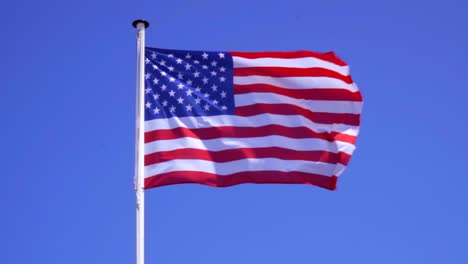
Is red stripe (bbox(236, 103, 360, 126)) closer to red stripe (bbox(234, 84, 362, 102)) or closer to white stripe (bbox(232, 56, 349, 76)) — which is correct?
red stripe (bbox(234, 84, 362, 102))

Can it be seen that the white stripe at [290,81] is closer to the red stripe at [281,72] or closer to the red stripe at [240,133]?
the red stripe at [281,72]

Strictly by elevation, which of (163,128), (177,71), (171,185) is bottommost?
(171,185)

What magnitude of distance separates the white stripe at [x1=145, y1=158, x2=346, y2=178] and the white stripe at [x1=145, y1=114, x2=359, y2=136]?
815 mm

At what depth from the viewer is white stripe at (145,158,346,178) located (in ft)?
60.7

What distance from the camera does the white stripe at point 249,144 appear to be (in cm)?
1877

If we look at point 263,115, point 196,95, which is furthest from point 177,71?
point 263,115

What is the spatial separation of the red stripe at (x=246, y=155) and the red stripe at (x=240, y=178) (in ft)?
1.13

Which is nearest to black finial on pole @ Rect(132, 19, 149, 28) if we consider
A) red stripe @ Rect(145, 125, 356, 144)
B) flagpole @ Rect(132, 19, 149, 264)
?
flagpole @ Rect(132, 19, 149, 264)

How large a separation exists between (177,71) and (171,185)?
8.66 feet

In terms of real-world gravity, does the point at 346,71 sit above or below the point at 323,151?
above

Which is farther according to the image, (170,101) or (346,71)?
(346,71)

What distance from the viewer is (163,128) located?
19.0 m

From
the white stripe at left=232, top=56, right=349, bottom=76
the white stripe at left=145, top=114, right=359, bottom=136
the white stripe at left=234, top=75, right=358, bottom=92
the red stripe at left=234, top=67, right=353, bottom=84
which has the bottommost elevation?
the white stripe at left=145, top=114, right=359, bottom=136

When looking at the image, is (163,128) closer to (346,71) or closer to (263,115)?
(263,115)
